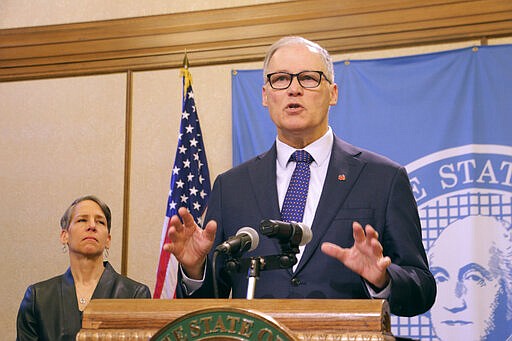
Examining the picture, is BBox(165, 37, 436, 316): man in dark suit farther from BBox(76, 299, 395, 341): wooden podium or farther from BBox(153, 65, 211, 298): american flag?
BBox(153, 65, 211, 298): american flag

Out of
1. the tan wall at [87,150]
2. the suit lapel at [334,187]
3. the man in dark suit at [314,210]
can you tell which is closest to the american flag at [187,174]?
the tan wall at [87,150]

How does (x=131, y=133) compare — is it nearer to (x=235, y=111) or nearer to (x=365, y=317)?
(x=235, y=111)

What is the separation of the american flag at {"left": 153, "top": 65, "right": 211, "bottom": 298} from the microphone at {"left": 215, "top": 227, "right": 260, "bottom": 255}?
2913mm

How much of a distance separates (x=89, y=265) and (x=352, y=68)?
80.6 inches

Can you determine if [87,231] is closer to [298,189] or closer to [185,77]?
[185,77]

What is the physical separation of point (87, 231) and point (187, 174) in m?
1.04

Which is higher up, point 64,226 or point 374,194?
point 64,226

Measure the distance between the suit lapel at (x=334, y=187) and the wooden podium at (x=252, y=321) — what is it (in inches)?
26.2

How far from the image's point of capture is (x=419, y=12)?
4.89 meters

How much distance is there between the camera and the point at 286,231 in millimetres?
1688

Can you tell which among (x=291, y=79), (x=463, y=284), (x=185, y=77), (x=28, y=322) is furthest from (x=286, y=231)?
(x=185, y=77)

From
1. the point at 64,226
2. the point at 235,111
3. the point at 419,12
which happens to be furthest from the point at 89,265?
the point at 419,12

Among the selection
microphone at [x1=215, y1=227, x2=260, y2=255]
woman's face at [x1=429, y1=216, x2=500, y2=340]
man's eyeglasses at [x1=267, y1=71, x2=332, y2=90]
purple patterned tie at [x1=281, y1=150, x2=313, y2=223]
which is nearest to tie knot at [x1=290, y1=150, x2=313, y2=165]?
purple patterned tie at [x1=281, y1=150, x2=313, y2=223]

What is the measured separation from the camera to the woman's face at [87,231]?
3.93 meters
